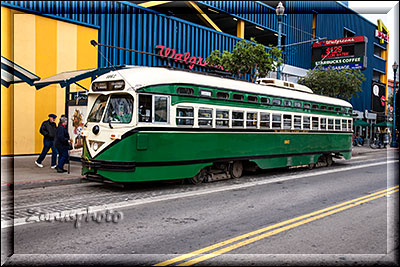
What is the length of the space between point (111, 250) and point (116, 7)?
57.7 feet

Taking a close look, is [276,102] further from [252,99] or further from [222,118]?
[222,118]

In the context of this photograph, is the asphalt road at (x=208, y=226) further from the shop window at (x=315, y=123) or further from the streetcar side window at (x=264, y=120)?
the shop window at (x=315, y=123)

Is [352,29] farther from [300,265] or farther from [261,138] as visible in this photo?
[300,265]

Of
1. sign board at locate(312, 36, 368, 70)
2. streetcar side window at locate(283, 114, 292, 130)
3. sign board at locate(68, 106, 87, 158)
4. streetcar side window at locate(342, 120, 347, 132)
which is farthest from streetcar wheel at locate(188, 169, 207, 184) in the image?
sign board at locate(312, 36, 368, 70)

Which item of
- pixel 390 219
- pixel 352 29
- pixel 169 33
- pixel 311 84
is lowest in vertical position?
pixel 390 219

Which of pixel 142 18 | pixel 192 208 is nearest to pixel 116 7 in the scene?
pixel 142 18

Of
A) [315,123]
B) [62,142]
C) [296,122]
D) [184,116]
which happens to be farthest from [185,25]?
[184,116]

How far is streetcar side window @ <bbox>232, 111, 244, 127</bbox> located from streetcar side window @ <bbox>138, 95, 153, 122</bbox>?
3.26m

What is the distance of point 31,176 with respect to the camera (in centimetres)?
1128

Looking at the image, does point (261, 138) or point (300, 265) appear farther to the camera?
point (261, 138)

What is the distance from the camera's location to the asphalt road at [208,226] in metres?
5.17

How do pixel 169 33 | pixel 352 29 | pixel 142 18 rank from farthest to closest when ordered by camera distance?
pixel 352 29, pixel 169 33, pixel 142 18

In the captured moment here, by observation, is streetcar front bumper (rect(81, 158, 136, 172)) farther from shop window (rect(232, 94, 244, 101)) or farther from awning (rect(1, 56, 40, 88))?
awning (rect(1, 56, 40, 88))

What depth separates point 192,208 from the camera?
8117 mm
